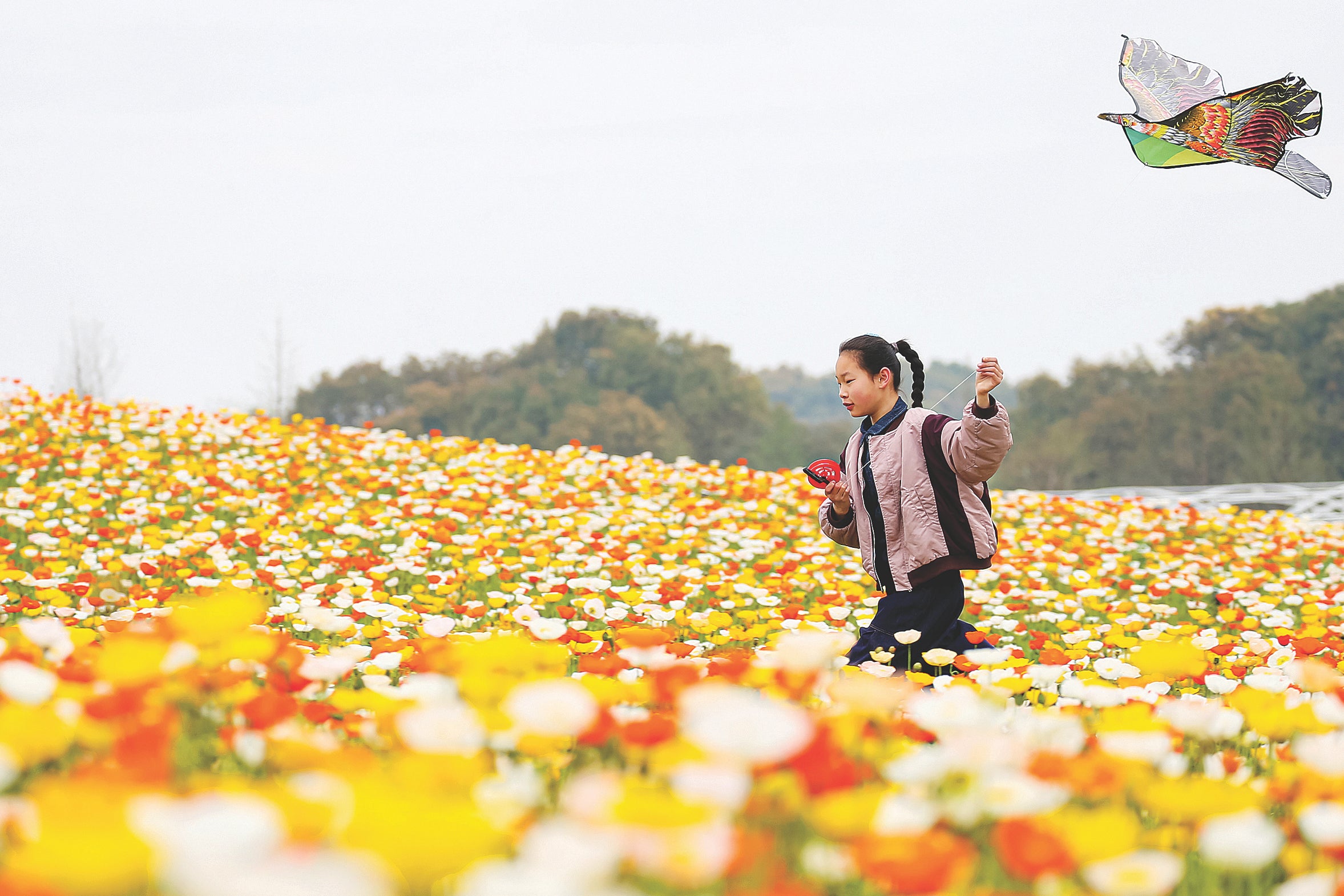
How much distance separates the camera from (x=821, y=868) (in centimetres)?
120

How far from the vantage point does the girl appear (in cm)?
345

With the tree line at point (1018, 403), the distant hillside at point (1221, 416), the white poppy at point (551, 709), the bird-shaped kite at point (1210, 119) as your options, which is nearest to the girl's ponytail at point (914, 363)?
the bird-shaped kite at point (1210, 119)

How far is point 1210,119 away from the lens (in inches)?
130

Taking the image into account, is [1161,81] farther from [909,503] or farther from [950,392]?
[909,503]

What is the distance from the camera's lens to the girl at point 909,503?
136 inches

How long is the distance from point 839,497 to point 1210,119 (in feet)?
5.67

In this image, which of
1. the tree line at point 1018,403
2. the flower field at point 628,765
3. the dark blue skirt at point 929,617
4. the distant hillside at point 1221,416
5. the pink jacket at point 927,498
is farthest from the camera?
the tree line at point 1018,403

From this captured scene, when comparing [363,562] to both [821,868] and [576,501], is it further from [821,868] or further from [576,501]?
[821,868]

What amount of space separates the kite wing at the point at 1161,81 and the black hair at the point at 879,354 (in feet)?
3.61

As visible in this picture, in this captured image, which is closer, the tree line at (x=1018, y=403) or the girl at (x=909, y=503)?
the girl at (x=909, y=503)

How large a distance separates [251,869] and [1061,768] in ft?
3.46

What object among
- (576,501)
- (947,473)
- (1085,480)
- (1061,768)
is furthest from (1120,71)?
(1085,480)

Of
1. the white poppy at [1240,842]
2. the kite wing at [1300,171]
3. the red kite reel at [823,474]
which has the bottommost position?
the white poppy at [1240,842]

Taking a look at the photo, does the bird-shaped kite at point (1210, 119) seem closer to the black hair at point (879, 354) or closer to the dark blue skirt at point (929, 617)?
the black hair at point (879, 354)
